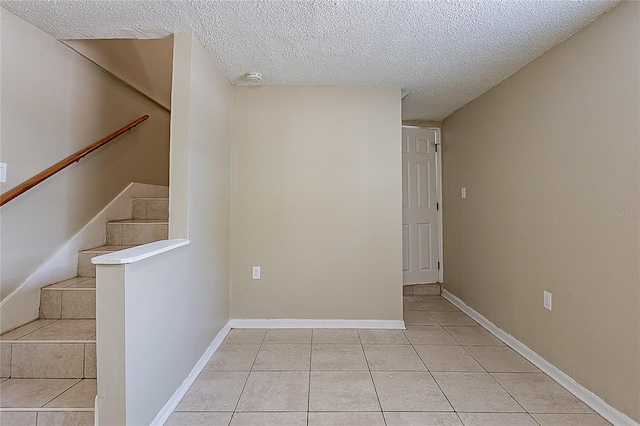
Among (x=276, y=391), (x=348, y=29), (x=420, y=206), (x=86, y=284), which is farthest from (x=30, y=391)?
(x=420, y=206)

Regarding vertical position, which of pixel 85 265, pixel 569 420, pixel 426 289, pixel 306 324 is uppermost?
pixel 85 265

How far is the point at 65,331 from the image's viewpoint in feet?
5.78

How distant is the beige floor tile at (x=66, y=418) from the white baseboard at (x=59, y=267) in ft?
2.25

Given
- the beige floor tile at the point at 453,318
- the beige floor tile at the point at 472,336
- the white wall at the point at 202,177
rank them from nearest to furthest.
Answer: the white wall at the point at 202,177 → the beige floor tile at the point at 472,336 → the beige floor tile at the point at 453,318

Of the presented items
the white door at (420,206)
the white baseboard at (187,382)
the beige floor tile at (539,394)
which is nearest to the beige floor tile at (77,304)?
the white baseboard at (187,382)

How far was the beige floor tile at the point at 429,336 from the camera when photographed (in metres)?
2.51

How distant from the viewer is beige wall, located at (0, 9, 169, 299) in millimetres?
1762

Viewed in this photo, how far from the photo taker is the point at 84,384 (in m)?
1.59

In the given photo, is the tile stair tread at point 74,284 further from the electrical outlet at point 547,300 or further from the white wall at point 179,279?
the electrical outlet at point 547,300

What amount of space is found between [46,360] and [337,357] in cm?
174

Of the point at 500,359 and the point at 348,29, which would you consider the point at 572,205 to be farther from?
the point at 348,29

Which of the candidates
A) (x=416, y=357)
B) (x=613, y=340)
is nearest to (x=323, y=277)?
(x=416, y=357)

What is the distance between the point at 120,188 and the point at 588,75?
3576 millimetres

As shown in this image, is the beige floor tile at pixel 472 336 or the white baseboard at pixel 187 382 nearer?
the white baseboard at pixel 187 382
